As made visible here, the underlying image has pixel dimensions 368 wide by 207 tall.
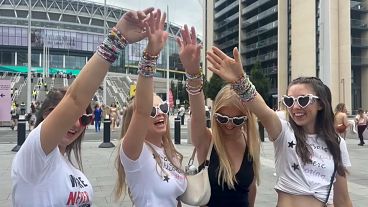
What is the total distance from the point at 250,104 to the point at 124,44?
84 centimetres

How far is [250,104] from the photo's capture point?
2.41 m

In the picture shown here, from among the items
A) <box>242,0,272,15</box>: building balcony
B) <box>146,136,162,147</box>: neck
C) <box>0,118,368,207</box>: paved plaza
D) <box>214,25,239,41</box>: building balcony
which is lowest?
<box>0,118,368,207</box>: paved plaza

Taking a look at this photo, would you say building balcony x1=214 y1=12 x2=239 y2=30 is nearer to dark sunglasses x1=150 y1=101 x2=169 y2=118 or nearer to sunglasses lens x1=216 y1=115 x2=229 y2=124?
sunglasses lens x1=216 y1=115 x2=229 y2=124

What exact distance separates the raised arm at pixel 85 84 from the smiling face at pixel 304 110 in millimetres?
1149

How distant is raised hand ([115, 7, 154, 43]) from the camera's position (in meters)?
1.98

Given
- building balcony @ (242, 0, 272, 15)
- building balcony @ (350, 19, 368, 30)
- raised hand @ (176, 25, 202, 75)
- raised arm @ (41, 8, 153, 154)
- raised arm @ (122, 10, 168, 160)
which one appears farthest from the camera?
building balcony @ (242, 0, 272, 15)

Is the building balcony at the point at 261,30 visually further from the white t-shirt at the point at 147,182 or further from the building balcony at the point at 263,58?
the white t-shirt at the point at 147,182

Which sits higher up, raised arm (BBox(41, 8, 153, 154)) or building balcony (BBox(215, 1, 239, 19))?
building balcony (BBox(215, 1, 239, 19))

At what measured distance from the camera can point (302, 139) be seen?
8.53 ft

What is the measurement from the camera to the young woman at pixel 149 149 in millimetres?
2197

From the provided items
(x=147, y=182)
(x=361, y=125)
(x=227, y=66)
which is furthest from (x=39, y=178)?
(x=361, y=125)

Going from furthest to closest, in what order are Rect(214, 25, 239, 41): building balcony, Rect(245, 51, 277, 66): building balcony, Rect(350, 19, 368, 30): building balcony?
Rect(214, 25, 239, 41): building balcony → Rect(245, 51, 277, 66): building balcony → Rect(350, 19, 368, 30): building balcony

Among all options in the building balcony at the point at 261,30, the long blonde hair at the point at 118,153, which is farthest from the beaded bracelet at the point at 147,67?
the building balcony at the point at 261,30

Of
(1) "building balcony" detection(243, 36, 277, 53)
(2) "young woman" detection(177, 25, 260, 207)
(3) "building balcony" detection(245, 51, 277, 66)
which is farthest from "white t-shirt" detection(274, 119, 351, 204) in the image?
(1) "building balcony" detection(243, 36, 277, 53)
